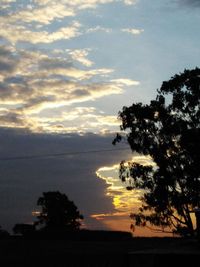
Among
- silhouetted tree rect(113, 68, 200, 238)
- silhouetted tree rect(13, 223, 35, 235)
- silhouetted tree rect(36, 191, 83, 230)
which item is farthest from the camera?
silhouetted tree rect(36, 191, 83, 230)

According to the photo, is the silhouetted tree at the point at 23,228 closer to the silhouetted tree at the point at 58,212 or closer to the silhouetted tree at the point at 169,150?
the silhouetted tree at the point at 58,212

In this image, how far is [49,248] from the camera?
50.3 metres

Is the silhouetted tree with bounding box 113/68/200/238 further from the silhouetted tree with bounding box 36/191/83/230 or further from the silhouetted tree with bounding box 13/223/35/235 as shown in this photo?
the silhouetted tree with bounding box 36/191/83/230

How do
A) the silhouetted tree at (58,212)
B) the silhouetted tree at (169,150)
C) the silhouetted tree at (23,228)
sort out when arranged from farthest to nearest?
the silhouetted tree at (58,212) → the silhouetted tree at (23,228) → the silhouetted tree at (169,150)

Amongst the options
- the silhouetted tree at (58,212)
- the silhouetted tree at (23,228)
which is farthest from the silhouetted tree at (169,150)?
the silhouetted tree at (58,212)

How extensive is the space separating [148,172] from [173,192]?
2143mm

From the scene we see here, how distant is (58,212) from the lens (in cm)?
8938

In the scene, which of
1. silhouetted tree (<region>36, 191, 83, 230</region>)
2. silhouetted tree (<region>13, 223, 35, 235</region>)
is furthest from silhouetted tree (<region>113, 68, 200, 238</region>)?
silhouetted tree (<region>36, 191, 83, 230</region>)

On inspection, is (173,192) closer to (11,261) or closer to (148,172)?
(148,172)

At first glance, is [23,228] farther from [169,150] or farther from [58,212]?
[169,150]

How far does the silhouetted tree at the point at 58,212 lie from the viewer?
293ft

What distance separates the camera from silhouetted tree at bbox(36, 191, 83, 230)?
293 ft

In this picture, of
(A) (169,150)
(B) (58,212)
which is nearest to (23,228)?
(B) (58,212)

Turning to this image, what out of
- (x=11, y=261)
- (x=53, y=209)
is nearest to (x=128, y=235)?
(x=53, y=209)
